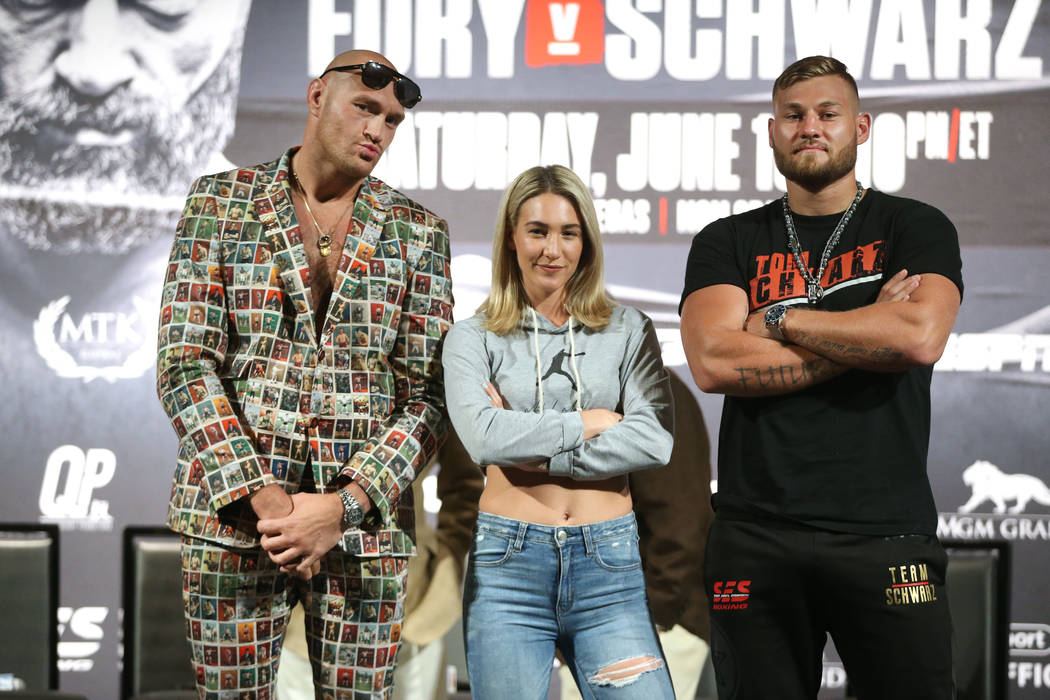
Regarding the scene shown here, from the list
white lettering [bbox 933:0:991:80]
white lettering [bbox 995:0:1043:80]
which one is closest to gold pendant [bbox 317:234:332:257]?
white lettering [bbox 933:0:991:80]

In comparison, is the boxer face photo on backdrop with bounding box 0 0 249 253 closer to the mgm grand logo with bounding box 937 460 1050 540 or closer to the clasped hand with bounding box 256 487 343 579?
the clasped hand with bounding box 256 487 343 579

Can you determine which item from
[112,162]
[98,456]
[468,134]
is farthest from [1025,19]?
[98,456]

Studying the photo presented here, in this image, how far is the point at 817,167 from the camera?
85.0 inches

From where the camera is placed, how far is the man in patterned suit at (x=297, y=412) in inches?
83.1

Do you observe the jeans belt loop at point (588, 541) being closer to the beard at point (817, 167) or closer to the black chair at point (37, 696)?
the beard at point (817, 167)

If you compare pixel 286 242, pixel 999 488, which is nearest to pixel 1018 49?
pixel 999 488

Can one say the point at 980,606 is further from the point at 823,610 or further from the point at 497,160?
the point at 497,160

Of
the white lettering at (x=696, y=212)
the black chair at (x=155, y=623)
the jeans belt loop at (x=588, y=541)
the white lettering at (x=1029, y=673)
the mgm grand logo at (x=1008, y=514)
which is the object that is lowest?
the white lettering at (x=1029, y=673)

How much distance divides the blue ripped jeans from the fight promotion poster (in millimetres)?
1534

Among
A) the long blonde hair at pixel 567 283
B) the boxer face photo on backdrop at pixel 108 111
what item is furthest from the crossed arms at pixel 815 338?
the boxer face photo on backdrop at pixel 108 111

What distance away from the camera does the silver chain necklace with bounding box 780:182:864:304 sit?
2.12 m

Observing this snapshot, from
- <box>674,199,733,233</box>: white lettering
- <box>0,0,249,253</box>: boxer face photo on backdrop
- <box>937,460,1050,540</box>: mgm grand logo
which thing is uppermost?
<box>0,0,249,253</box>: boxer face photo on backdrop

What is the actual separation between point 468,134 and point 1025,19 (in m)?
2.15

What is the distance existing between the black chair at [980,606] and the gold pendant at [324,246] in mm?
2074
